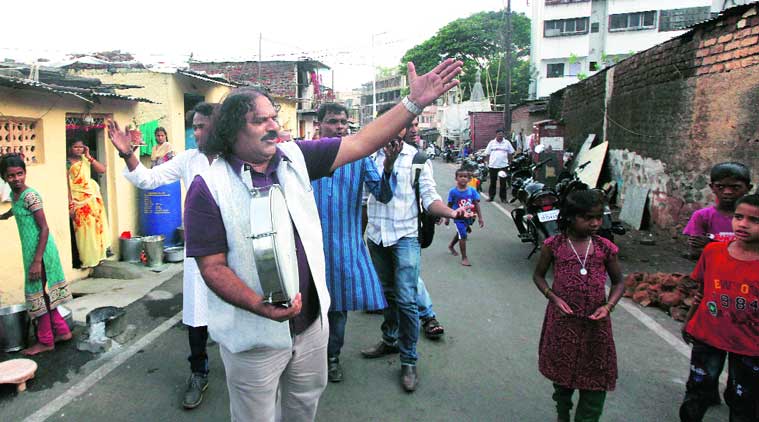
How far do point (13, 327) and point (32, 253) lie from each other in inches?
24.4

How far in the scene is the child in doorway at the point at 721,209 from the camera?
3420mm

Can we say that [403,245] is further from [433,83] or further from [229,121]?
[229,121]

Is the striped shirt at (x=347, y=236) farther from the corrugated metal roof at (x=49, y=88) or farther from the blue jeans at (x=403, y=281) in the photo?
the corrugated metal roof at (x=49, y=88)

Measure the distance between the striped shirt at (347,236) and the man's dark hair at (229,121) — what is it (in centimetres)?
155

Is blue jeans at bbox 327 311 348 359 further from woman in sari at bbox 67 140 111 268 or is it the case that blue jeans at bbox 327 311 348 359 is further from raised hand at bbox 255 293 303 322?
woman in sari at bbox 67 140 111 268

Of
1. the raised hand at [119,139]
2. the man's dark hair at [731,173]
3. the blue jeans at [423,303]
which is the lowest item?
the blue jeans at [423,303]

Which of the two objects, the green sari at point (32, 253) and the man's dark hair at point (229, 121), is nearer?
the man's dark hair at point (229, 121)

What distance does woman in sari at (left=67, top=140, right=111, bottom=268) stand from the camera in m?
6.79

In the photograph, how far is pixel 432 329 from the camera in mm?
4812

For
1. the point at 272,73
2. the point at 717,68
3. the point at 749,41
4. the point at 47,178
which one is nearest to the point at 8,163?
the point at 47,178

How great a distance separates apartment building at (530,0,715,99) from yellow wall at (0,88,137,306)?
35361 mm

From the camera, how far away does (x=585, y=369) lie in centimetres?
295

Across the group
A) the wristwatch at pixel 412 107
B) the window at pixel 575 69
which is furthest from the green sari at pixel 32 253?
the window at pixel 575 69

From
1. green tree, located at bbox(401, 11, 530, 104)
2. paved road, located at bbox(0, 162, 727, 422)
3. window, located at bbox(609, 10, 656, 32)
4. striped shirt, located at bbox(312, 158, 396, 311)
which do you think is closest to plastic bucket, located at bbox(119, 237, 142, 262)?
paved road, located at bbox(0, 162, 727, 422)
